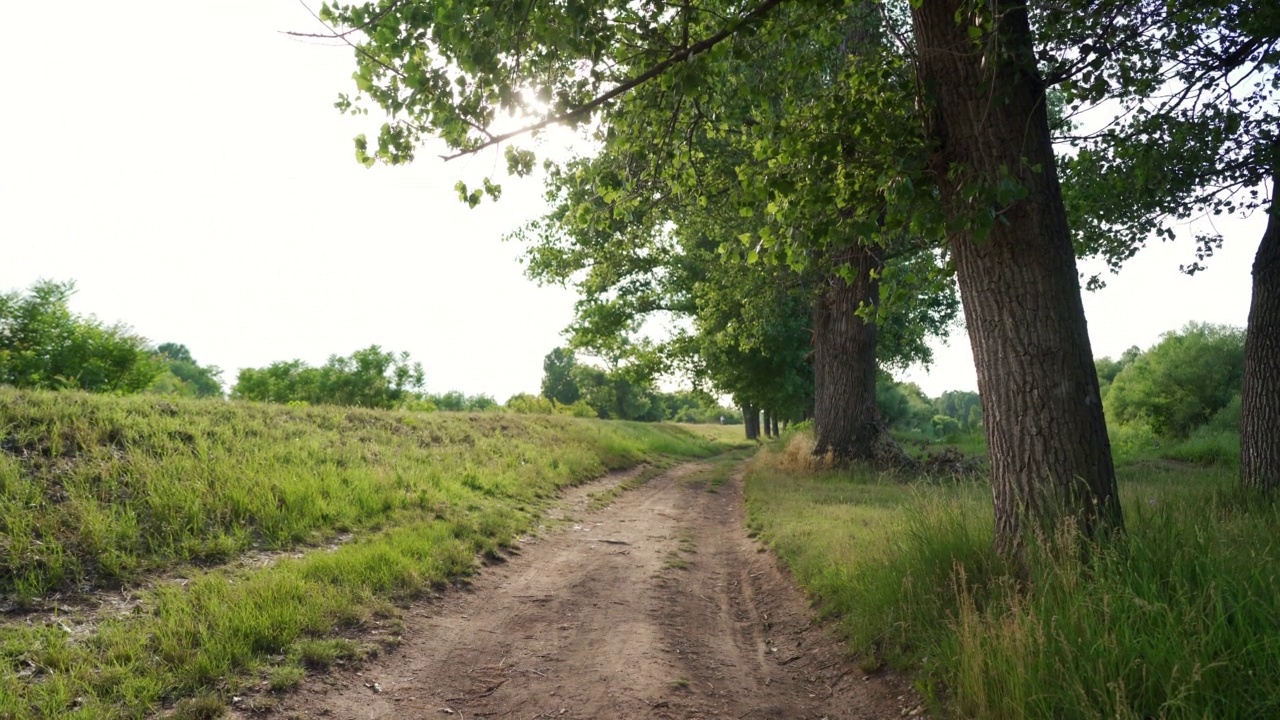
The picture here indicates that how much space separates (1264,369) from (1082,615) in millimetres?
6550

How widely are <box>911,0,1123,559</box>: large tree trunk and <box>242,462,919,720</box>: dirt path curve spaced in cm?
178

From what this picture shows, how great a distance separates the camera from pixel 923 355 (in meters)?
30.4

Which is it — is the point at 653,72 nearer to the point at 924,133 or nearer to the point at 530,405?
the point at 924,133

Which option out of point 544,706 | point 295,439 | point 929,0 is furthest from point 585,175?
point 295,439

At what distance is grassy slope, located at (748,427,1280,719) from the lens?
10.2 ft

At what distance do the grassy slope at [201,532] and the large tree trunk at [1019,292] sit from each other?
5.37 metres

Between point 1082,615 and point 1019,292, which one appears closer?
point 1082,615

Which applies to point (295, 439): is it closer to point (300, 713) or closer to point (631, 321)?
point (300, 713)

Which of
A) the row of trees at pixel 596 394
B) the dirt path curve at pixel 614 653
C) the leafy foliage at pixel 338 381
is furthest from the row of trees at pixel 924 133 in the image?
the row of trees at pixel 596 394

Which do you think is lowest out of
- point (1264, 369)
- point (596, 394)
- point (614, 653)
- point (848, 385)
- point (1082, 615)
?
point (614, 653)

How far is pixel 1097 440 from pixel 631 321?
2033 centimetres

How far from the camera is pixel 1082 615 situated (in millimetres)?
3664

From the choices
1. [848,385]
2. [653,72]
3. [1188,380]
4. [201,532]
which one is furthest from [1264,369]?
[1188,380]

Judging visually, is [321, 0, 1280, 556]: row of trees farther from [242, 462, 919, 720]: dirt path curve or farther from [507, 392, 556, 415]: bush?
[507, 392, 556, 415]: bush
